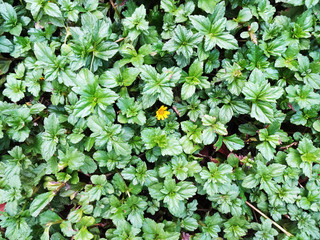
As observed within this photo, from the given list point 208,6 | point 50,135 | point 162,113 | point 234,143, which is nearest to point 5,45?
point 50,135

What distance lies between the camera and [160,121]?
2.15 metres

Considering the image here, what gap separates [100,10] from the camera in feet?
7.59

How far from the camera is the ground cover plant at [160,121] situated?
6.56 ft

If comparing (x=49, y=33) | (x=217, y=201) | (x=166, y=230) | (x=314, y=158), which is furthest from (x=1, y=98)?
(x=314, y=158)

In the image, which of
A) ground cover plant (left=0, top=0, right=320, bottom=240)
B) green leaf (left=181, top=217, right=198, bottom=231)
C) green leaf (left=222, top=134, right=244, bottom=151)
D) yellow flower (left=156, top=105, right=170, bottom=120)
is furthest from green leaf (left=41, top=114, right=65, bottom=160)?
green leaf (left=222, top=134, right=244, bottom=151)

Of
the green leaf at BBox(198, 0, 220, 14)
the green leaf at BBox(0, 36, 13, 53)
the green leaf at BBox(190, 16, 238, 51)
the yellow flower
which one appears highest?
the green leaf at BBox(198, 0, 220, 14)

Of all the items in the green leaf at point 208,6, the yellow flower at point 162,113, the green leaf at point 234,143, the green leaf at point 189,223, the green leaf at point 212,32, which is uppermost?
the green leaf at point 208,6

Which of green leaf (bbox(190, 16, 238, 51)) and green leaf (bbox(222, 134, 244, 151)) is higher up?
green leaf (bbox(190, 16, 238, 51))

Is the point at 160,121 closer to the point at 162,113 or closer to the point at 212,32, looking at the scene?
the point at 162,113

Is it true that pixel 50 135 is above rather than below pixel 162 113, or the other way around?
below

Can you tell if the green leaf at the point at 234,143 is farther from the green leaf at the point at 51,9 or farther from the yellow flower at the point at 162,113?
the green leaf at the point at 51,9

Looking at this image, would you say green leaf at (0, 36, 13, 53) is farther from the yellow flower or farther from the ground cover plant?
the yellow flower

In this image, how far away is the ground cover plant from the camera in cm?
200

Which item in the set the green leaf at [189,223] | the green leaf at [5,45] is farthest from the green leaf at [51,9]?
the green leaf at [189,223]
